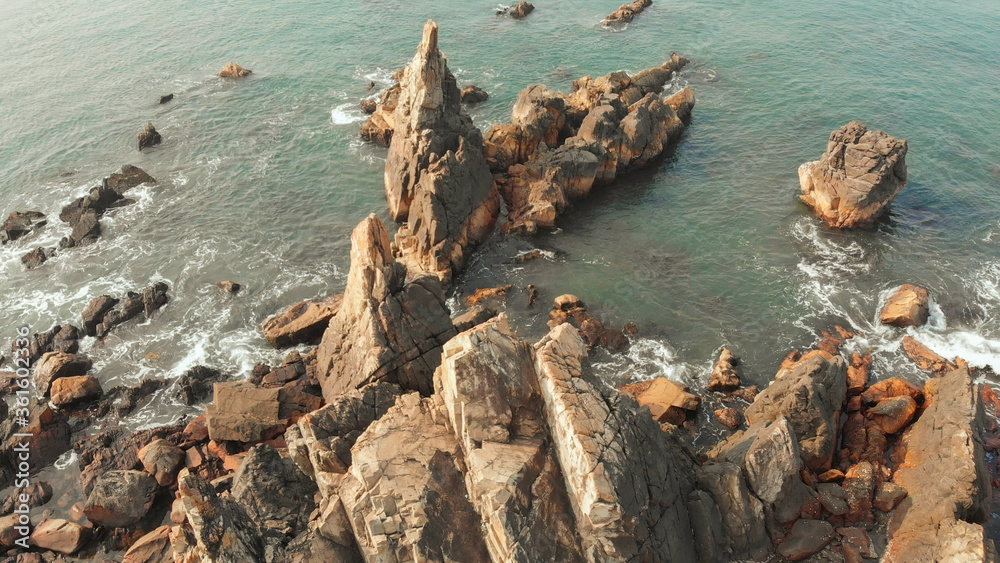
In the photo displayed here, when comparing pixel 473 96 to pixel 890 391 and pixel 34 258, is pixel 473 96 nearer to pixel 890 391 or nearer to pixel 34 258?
pixel 34 258

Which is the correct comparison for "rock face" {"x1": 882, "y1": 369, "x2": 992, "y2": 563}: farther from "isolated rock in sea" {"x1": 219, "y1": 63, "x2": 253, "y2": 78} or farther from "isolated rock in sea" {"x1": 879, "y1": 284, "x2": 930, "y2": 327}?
"isolated rock in sea" {"x1": 219, "y1": 63, "x2": 253, "y2": 78}

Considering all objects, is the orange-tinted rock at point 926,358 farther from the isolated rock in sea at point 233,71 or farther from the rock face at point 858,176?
the isolated rock in sea at point 233,71

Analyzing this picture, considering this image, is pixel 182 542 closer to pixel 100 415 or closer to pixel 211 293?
pixel 100 415

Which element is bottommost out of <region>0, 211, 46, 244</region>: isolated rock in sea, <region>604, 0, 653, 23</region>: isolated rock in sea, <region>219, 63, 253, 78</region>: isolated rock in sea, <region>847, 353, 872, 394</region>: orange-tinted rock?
<region>847, 353, 872, 394</region>: orange-tinted rock

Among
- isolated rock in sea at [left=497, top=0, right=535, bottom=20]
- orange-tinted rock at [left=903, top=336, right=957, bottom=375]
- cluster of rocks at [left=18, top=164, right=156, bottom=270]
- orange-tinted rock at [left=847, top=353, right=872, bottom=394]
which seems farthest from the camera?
isolated rock in sea at [left=497, top=0, right=535, bottom=20]

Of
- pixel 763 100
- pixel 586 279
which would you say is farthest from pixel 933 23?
pixel 586 279

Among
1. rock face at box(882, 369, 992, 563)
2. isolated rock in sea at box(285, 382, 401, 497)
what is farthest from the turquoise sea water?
isolated rock in sea at box(285, 382, 401, 497)

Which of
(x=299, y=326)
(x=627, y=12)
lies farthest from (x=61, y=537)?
(x=627, y=12)
